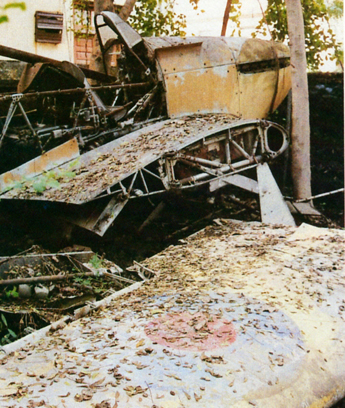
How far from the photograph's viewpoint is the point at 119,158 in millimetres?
7105

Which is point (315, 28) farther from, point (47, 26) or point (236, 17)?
point (47, 26)

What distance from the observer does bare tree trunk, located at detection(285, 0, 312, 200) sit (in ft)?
31.4

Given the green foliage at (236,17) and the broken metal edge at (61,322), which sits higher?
the green foliage at (236,17)

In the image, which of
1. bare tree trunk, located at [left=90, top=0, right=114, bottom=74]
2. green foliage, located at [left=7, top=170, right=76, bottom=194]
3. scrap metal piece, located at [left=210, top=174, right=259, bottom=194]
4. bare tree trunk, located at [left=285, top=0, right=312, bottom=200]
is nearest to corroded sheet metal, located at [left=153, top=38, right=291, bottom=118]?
bare tree trunk, located at [left=285, top=0, right=312, bottom=200]

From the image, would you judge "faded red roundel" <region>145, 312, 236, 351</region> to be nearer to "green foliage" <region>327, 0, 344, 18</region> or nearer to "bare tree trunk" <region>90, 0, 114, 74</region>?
"bare tree trunk" <region>90, 0, 114, 74</region>

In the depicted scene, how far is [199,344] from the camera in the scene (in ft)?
13.6

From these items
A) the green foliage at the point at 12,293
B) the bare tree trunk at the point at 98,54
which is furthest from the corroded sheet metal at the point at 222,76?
the green foliage at the point at 12,293

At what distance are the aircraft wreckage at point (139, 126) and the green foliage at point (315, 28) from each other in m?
2.80

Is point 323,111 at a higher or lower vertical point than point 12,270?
higher

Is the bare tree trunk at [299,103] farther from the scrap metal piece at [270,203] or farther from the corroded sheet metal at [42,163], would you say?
the corroded sheet metal at [42,163]

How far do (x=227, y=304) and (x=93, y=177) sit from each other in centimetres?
283

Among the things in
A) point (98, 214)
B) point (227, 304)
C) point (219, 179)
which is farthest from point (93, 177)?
point (227, 304)

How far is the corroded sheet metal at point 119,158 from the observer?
6406mm

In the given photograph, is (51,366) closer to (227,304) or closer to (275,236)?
(227,304)
